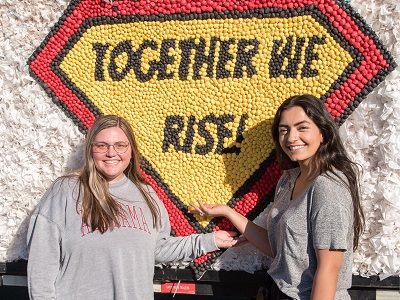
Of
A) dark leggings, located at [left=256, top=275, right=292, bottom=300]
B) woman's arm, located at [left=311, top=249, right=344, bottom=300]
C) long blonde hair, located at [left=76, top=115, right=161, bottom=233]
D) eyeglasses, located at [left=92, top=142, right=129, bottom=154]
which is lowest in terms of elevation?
dark leggings, located at [left=256, top=275, right=292, bottom=300]

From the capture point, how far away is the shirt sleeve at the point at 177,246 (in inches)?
82.1

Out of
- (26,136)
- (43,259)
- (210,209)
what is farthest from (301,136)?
(26,136)

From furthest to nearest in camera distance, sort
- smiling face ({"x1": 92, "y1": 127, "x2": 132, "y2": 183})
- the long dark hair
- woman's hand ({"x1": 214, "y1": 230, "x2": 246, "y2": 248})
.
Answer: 1. woman's hand ({"x1": 214, "y1": 230, "x2": 246, "y2": 248})
2. smiling face ({"x1": 92, "y1": 127, "x2": 132, "y2": 183})
3. the long dark hair

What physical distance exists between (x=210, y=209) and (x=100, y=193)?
1.70ft

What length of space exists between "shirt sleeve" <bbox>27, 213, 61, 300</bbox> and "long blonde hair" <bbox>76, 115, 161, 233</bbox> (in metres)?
0.14

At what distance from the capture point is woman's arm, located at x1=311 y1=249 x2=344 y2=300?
5.08 ft

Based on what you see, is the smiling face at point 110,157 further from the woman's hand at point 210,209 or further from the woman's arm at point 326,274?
the woman's arm at point 326,274

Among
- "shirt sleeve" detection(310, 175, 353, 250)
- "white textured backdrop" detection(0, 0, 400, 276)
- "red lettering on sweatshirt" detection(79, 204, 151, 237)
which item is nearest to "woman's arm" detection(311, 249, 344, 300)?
"shirt sleeve" detection(310, 175, 353, 250)

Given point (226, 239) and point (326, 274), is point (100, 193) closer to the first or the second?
point (226, 239)

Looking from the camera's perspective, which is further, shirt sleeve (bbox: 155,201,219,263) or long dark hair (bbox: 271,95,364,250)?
shirt sleeve (bbox: 155,201,219,263)

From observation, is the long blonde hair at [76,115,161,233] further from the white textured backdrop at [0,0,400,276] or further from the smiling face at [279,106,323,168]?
the smiling face at [279,106,323,168]

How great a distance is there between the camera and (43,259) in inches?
68.7

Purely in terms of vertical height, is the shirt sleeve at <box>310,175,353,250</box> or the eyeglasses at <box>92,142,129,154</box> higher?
the eyeglasses at <box>92,142,129,154</box>

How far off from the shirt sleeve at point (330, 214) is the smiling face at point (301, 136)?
0.15m
